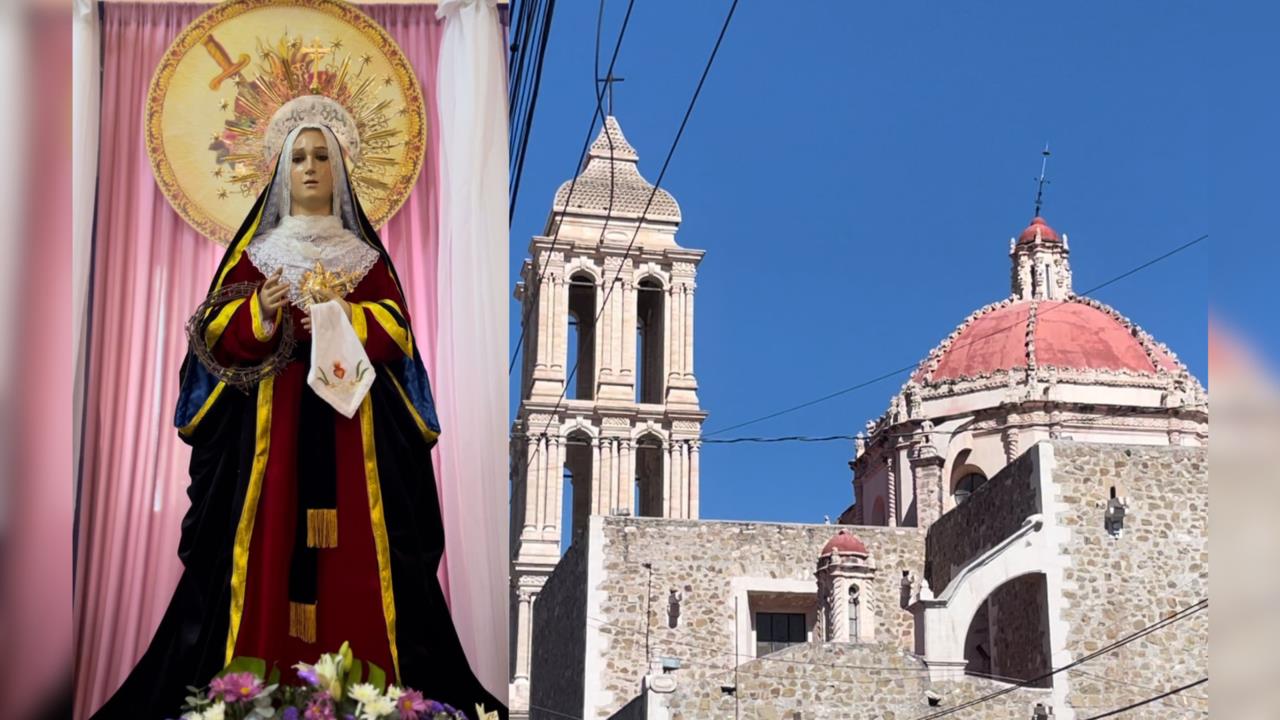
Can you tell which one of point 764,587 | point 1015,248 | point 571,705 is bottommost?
point 571,705

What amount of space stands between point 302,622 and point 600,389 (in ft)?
92.4

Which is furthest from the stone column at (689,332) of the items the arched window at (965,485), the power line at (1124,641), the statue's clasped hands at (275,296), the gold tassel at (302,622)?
the gold tassel at (302,622)

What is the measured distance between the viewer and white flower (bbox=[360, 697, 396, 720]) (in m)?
5.91

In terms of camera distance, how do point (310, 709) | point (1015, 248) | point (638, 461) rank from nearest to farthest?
point (310, 709), point (1015, 248), point (638, 461)

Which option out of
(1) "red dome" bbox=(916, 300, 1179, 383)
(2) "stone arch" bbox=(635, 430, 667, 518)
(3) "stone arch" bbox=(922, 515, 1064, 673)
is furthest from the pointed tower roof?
(3) "stone arch" bbox=(922, 515, 1064, 673)

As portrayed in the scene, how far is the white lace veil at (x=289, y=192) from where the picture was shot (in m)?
7.79

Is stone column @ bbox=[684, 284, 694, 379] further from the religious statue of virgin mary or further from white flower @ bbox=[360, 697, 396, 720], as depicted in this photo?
white flower @ bbox=[360, 697, 396, 720]

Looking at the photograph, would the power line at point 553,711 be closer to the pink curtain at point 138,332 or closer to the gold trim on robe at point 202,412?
the pink curtain at point 138,332

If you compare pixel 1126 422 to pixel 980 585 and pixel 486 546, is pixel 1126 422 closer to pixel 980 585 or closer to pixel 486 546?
pixel 980 585

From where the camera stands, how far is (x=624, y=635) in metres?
25.9

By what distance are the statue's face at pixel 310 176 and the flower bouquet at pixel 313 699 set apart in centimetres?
246
